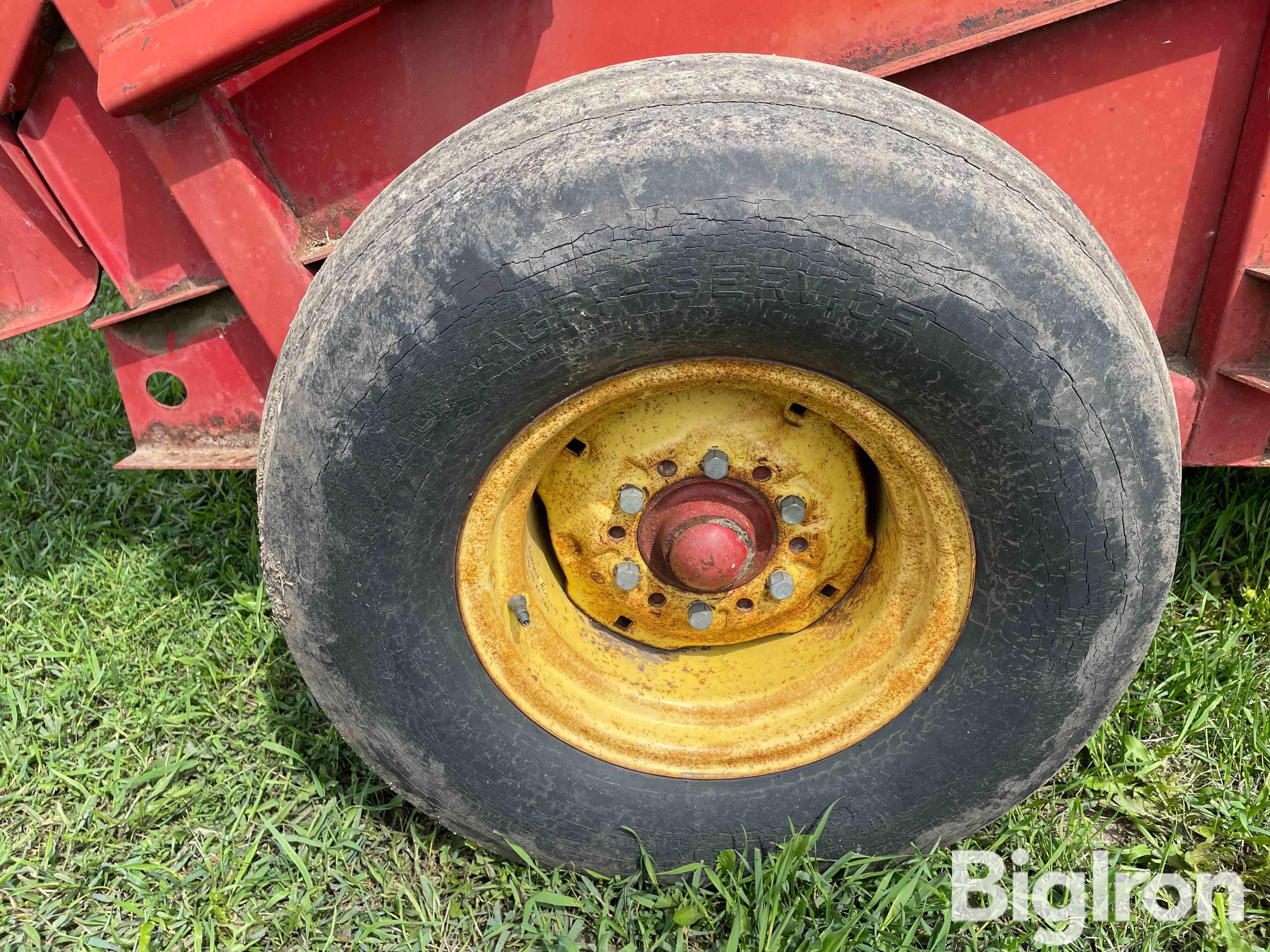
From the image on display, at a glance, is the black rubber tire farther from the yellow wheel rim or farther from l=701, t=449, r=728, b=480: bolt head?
l=701, t=449, r=728, b=480: bolt head

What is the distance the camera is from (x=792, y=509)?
67.2 inches

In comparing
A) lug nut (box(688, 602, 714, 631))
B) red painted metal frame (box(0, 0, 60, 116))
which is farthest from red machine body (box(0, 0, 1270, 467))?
lug nut (box(688, 602, 714, 631))

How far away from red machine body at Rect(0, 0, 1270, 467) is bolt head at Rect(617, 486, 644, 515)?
705 millimetres

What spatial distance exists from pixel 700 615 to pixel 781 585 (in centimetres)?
17

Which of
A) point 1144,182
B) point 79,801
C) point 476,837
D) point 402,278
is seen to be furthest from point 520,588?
point 1144,182

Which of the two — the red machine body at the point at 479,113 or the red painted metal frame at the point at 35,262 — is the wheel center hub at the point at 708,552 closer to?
the red machine body at the point at 479,113

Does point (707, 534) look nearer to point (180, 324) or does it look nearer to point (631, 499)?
point (631, 499)

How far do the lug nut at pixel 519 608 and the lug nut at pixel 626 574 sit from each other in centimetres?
18

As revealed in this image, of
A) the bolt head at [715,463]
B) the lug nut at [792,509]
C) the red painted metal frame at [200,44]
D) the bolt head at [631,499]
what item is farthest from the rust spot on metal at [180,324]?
the lug nut at [792,509]

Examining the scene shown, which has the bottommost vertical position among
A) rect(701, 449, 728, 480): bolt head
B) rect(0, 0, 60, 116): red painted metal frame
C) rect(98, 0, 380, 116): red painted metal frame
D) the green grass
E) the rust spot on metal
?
the green grass

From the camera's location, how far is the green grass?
1.70 m

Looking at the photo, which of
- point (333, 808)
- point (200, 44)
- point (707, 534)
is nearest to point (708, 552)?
point (707, 534)

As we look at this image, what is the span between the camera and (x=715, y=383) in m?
1.51

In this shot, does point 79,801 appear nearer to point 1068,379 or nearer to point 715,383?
point 715,383
